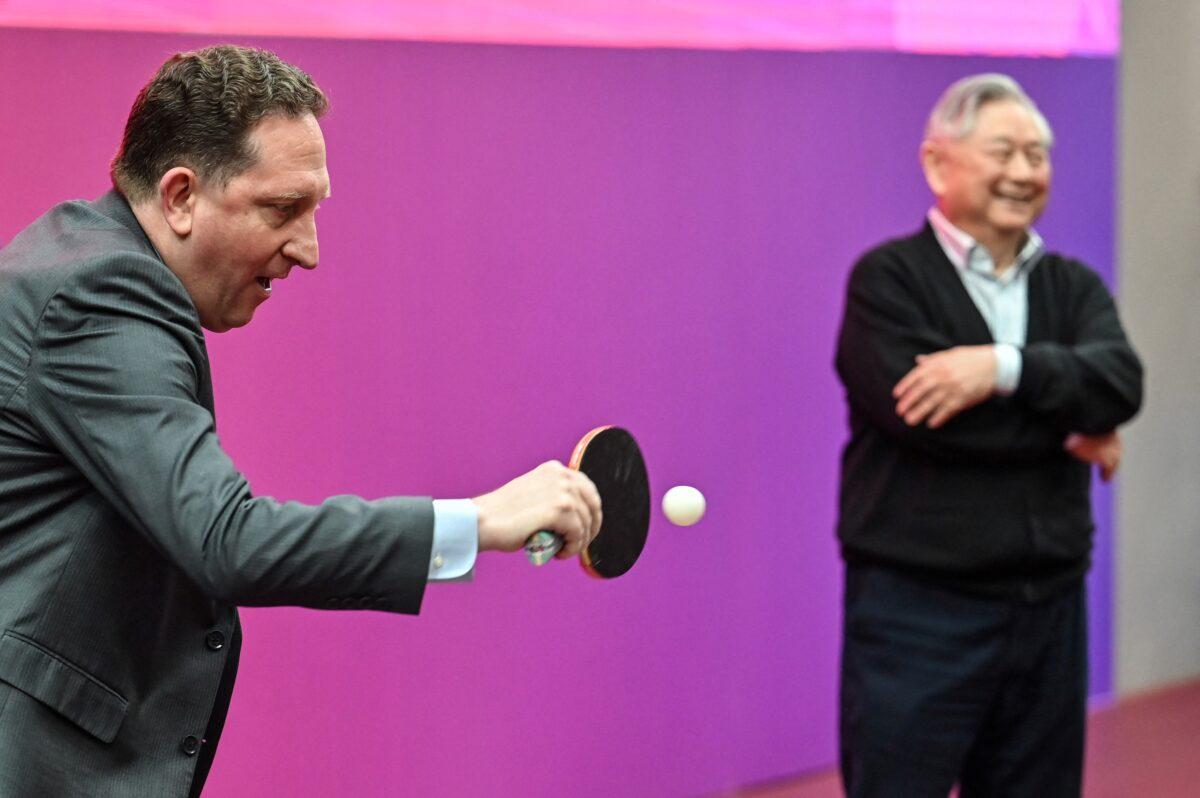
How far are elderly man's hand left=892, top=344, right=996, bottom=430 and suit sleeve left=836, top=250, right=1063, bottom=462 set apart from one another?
0.04 m

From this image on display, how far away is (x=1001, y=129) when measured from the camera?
3316mm

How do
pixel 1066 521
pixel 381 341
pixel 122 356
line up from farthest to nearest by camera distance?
pixel 381 341 → pixel 1066 521 → pixel 122 356

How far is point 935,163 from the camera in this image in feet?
11.1

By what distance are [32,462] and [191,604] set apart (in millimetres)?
286

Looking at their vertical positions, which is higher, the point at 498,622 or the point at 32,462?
the point at 32,462

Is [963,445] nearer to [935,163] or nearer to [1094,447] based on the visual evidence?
[1094,447]

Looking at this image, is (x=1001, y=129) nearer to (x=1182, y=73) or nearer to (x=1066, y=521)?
(x=1066, y=521)

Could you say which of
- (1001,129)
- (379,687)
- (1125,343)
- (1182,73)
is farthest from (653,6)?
(1182,73)

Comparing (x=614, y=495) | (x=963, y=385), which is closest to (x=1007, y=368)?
(x=963, y=385)

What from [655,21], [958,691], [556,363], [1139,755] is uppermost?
[655,21]

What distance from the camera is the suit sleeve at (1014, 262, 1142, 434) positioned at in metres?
3.08

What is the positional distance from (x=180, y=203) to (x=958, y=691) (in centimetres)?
198

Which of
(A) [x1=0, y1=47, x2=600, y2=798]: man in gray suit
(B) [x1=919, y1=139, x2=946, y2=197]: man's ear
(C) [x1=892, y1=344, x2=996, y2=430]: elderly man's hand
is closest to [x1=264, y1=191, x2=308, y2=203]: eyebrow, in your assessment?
(A) [x1=0, y1=47, x2=600, y2=798]: man in gray suit

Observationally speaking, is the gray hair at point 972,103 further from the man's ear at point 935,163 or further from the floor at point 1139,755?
the floor at point 1139,755
